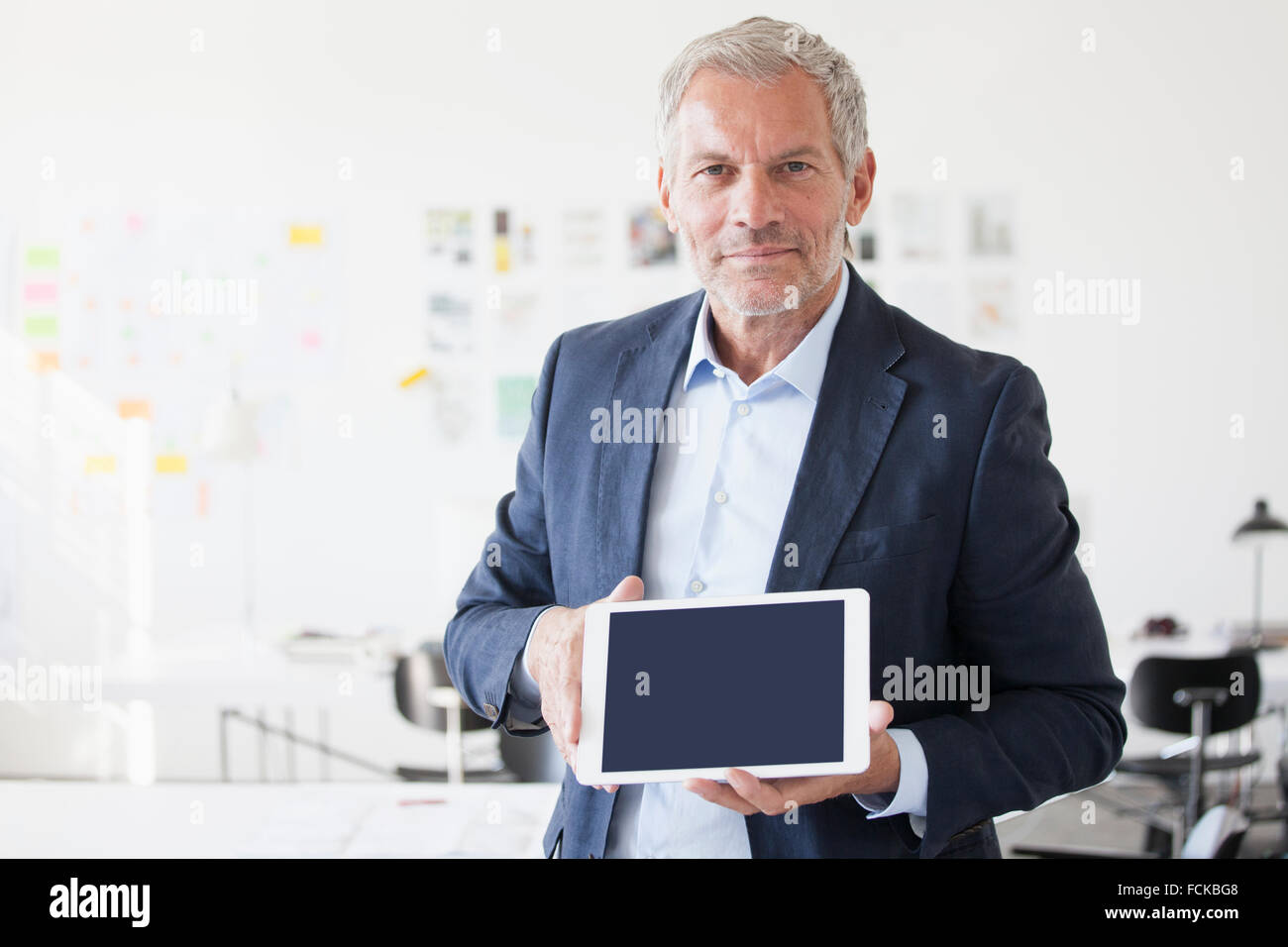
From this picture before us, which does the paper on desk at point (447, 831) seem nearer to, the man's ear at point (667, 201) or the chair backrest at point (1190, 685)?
the man's ear at point (667, 201)

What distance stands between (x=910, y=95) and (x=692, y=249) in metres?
3.70

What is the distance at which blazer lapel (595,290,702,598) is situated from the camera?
136cm

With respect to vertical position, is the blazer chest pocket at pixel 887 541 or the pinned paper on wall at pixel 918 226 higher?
the pinned paper on wall at pixel 918 226

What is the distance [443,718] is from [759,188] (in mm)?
2763

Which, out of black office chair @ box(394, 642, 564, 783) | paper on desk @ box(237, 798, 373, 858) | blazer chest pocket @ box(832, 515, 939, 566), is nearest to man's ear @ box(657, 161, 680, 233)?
blazer chest pocket @ box(832, 515, 939, 566)

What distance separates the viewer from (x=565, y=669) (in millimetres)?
1170

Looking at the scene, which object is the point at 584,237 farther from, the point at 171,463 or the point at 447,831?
the point at 447,831

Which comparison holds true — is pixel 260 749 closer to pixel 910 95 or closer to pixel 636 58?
pixel 636 58

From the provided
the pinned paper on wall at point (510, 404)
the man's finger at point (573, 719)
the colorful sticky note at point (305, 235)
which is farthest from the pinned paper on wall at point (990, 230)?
the man's finger at point (573, 719)

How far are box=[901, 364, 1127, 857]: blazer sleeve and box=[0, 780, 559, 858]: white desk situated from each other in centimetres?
71

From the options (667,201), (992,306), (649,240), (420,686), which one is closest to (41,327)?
(420,686)

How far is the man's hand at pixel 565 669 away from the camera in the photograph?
3.76 ft
